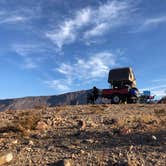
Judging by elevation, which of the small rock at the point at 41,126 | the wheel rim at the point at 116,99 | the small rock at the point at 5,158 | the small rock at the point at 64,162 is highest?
the wheel rim at the point at 116,99

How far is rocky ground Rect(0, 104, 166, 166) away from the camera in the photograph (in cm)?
899

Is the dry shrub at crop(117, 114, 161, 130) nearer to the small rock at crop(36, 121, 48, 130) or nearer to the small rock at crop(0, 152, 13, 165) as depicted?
the small rock at crop(36, 121, 48, 130)

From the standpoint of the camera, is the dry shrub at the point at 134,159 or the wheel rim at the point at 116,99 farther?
the wheel rim at the point at 116,99

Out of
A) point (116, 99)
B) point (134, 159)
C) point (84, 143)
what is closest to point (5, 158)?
point (84, 143)

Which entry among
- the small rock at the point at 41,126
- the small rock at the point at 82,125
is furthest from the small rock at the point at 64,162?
the small rock at the point at 41,126

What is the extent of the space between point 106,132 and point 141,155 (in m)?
2.72

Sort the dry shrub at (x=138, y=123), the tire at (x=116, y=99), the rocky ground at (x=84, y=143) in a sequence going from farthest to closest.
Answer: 1. the tire at (x=116, y=99)
2. the dry shrub at (x=138, y=123)
3. the rocky ground at (x=84, y=143)

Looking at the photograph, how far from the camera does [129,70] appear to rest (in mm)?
33469

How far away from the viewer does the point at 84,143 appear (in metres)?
10.5

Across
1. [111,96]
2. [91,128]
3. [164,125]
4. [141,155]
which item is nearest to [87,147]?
[141,155]

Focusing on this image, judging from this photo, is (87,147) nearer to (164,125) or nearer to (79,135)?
(79,135)

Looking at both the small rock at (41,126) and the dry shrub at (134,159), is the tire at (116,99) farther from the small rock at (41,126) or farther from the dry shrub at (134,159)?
the dry shrub at (134,159)

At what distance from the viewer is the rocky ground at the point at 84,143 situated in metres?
8.99

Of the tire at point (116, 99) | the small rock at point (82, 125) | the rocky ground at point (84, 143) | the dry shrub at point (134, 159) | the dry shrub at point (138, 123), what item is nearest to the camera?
the dry shrub at point (134, 159)
